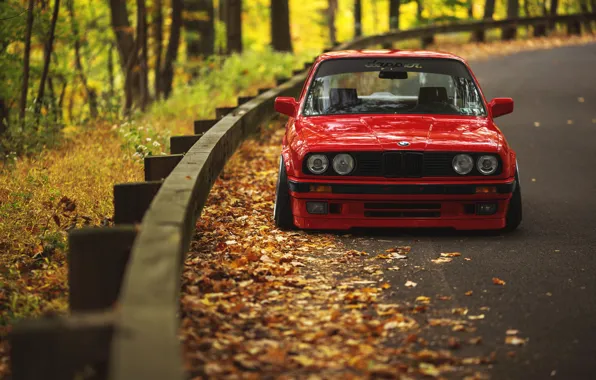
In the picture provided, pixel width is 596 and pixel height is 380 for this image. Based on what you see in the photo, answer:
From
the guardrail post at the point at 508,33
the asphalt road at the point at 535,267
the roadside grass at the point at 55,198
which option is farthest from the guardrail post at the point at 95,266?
the guardrail post at the point at 508,33

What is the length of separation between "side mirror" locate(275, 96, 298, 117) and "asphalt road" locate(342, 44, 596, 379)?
1.57 m

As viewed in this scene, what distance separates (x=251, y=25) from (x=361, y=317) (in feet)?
160

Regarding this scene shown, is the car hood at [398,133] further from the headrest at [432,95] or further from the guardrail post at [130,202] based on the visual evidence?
the guardrail post at [130,202]

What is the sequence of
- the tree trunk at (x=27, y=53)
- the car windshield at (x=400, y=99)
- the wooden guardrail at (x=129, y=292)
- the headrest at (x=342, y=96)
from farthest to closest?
the tree trunk at (x=27, y=53) < the headrest at (x=342, y=96) < the car windshield at (x=400, y=99) < the wooden guardrail at (x=129, y=292)

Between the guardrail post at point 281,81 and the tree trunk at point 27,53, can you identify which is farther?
the guardrail post at point 281,81

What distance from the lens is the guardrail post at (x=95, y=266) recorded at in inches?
183

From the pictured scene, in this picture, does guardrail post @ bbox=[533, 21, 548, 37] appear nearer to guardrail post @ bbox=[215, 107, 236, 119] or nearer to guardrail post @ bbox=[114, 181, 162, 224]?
guardrail post @ bbox=[215, 107, 236, 119]

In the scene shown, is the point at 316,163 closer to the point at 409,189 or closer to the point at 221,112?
the point at 409,189

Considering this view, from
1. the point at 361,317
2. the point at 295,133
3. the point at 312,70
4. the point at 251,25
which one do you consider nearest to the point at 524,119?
the point at 312,70

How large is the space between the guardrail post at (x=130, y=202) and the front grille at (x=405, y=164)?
232 cm

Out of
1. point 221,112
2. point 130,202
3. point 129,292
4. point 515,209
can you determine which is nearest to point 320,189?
point 515,209

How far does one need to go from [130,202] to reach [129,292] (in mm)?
2186

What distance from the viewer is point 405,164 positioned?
26.0ft

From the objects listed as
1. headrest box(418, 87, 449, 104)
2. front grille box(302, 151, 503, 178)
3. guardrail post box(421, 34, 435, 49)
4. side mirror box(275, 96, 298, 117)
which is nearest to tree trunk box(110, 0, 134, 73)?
guardrail post box(421, 34, 435, 49)
